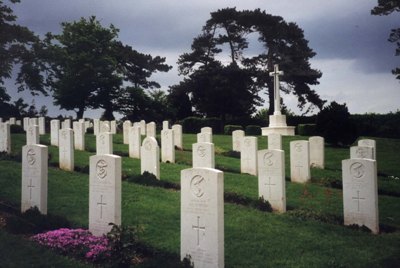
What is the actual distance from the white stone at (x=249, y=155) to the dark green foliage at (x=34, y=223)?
7.13m

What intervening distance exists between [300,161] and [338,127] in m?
8.37

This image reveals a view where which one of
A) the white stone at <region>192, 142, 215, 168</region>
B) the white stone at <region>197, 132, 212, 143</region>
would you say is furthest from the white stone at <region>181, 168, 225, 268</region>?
the white stone at <region>197, 132, 212, 143</region>

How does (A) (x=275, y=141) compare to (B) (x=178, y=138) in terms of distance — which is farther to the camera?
(B) (x=178, y=138)

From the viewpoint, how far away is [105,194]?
23.5ft

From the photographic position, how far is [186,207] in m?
6.09

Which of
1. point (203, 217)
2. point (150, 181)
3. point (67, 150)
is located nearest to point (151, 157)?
point (150, 181)

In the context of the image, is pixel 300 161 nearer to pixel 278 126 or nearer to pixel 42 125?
pixel 42 125

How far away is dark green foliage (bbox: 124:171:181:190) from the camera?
11.3 m

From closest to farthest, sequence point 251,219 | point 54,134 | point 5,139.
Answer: point 251,219 → point 5,139 → point 54,134

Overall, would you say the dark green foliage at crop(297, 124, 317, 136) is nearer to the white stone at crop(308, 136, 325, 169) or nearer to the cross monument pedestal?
the cross monument pedestal

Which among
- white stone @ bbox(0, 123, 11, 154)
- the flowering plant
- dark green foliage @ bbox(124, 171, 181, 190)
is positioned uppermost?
white stone @ bbox(0, 123, 11, 154)

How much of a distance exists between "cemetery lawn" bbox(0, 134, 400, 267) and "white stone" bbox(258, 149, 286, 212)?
1.18ft

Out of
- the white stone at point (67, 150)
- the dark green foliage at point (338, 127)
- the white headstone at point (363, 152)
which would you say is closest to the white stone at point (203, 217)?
the white headstone at point (363, 152)

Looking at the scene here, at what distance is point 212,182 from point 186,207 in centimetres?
59
